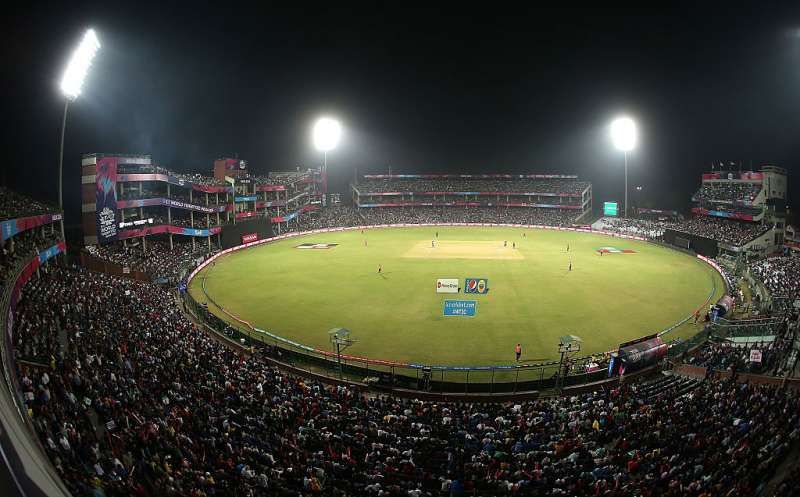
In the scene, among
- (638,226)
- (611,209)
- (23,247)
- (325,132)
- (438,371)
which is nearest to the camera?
(438,371)

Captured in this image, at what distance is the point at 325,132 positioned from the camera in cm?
10038

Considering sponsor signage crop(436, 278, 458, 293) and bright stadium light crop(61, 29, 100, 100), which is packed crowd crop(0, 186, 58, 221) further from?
sponsor signage crop(436, 278, 458, 293)

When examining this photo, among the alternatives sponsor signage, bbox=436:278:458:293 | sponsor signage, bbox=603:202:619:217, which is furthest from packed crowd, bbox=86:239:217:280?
sponsor signage, bbox=603:202:619:217

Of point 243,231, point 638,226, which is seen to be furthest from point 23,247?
point 638,226

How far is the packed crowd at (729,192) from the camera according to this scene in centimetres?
7312

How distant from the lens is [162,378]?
1845cm

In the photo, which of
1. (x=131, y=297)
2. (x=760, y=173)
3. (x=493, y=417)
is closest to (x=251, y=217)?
(x=131, y=297)

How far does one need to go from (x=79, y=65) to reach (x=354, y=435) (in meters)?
39.8

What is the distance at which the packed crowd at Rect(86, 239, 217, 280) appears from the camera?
155 ft

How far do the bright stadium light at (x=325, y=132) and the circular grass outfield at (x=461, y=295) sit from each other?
3765 centimetres

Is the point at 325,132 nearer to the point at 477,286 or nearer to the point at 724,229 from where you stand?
the point at 724,229

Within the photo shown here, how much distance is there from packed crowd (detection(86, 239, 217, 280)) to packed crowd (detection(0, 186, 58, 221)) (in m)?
9.66

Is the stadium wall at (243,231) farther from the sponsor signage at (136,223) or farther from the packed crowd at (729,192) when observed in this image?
the packed crowd at (729,192)

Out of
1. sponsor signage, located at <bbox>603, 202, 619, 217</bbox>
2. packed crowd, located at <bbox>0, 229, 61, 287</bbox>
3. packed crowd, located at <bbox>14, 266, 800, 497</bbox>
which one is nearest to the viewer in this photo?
packed crowd, located at <bbox>14, 266, 800, 497</bbox>
